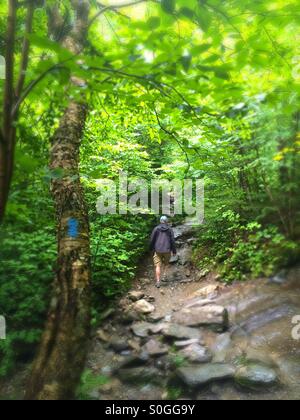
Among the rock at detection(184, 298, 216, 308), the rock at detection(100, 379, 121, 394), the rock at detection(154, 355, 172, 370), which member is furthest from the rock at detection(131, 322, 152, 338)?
the rock at detection(100, 379, 121, 394)

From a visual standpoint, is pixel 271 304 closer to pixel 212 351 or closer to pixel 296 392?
pixel 212 351

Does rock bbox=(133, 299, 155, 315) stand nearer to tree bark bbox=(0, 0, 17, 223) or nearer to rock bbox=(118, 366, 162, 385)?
rock bbox=(118, 366, 162, 385)

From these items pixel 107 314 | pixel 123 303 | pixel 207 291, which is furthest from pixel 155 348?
pixel 207 291

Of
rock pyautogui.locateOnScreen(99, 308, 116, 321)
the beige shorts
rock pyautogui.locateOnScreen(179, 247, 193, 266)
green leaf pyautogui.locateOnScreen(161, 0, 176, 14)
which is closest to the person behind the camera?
green leaf pyautogui.locateOnScreen(161, 0, 176, 14)

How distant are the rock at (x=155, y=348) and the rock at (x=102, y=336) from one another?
3.20ft

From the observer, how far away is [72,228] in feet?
10.0

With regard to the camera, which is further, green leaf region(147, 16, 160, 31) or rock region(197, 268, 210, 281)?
rock region(197, 268, 210, 281)

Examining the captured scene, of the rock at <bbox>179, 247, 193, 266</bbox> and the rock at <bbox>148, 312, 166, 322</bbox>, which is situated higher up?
the rock at <bbox>179, 247, 193, 266</bbox>

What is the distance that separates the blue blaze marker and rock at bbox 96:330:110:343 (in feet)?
13.8

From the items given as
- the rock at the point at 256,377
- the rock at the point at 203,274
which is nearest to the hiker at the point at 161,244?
the rock at the point at 203,274

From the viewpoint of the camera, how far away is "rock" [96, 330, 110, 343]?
651 cm

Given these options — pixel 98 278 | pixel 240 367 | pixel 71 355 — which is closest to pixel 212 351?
pixel 240 367

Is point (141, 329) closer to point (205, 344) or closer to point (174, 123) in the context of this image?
point (205, 344)
